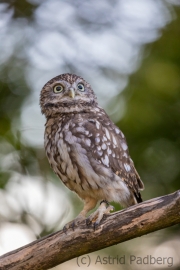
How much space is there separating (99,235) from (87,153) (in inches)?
30.7

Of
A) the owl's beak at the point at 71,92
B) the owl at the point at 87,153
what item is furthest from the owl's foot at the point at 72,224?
the owl's beak at the point at 71,92

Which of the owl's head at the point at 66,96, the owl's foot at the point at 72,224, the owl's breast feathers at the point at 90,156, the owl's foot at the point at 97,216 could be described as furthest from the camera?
the owl's head at the point at 66,96

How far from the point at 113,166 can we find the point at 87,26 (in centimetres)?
268

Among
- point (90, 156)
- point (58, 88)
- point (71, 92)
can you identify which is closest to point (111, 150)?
point (90, 156)

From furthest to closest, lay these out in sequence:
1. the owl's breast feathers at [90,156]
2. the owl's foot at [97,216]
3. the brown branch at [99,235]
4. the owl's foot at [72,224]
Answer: the owl's breast feathers at [90,156], the owl's foot at [72,224], the owl's foot at [97,216], the brown branch at [99,235]

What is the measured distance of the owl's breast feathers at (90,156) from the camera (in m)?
4.07

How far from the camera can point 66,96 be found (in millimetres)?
4520

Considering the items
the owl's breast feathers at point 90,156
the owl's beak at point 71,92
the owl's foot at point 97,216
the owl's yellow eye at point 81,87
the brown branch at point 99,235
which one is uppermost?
the owl's yellow eye at point 81,87

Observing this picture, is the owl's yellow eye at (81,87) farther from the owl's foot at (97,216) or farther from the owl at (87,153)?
the owl's foot at (97,216)

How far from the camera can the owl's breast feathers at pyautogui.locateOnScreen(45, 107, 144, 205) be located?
4074 millimetres

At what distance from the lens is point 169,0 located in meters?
6.07

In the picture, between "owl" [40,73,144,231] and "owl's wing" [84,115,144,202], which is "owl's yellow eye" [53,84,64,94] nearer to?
"owl" [40,73,144,231]

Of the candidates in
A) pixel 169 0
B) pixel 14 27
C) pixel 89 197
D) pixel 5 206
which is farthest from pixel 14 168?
pixel 169 0

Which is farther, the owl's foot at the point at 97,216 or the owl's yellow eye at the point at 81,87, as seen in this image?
the owl's yellow eye at the point at 81,87
